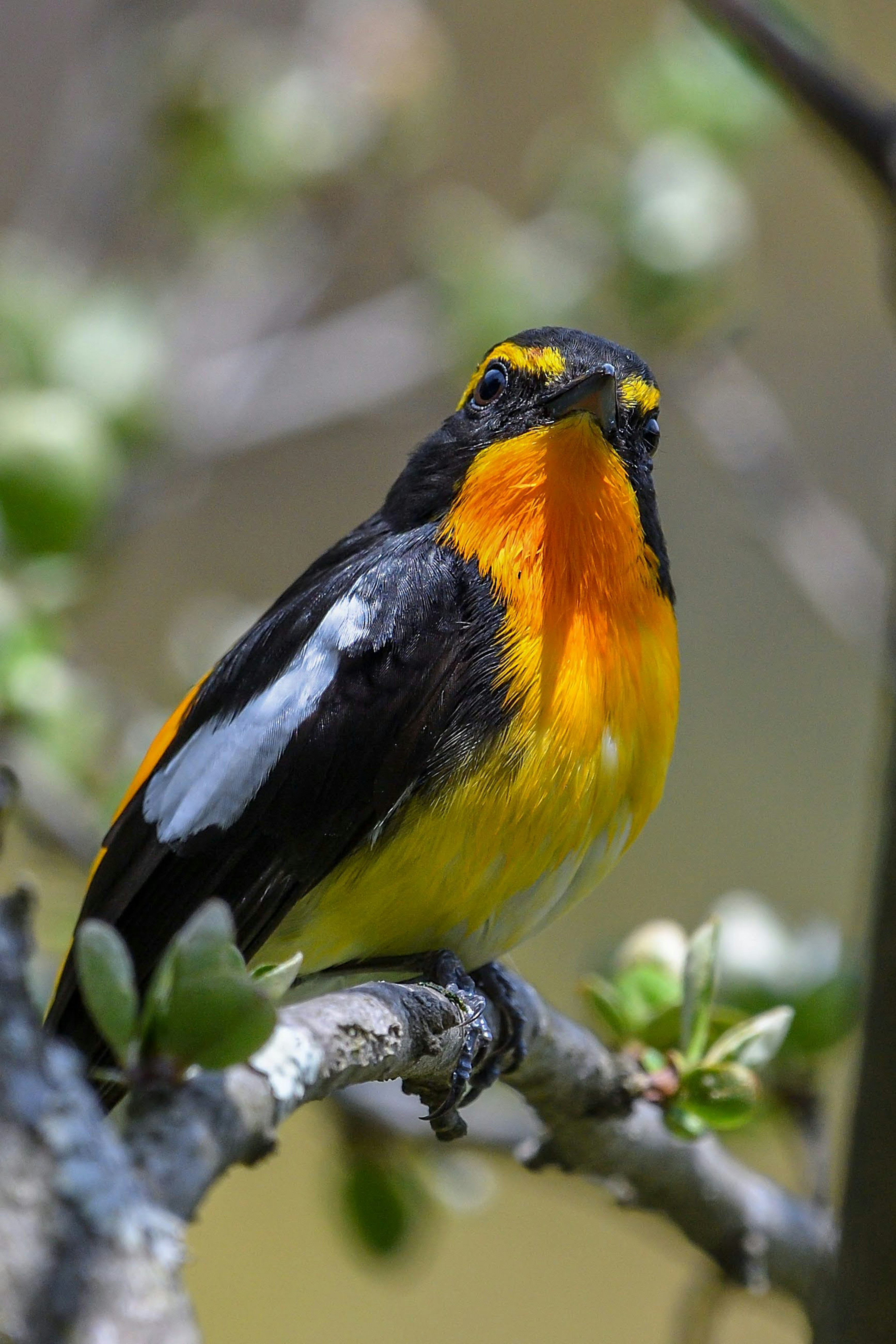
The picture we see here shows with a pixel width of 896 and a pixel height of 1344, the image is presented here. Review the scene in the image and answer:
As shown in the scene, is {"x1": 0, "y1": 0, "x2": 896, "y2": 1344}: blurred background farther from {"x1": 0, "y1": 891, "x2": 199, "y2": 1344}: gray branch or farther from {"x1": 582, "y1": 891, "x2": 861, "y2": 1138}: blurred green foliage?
{"x1": 0, "y1": 891, "x2": 199, "y2": 1344}: gray branch

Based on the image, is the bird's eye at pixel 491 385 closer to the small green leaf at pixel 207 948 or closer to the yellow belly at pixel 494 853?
the yellow belly at pixel 494 853

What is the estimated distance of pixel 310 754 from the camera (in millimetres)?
2117

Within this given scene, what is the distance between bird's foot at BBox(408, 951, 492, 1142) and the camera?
73.0 inches

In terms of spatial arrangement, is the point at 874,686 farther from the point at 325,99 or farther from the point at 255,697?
the point at 255,697

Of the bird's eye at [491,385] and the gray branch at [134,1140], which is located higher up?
the bird's eye at [491,385]

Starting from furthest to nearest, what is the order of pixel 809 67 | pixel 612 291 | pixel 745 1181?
pixel 612 291
pixel 745 1181
pixel 809 67

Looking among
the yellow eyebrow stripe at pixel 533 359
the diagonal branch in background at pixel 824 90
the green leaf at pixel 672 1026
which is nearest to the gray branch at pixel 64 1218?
the diagonal branch in background at pixel 824 90

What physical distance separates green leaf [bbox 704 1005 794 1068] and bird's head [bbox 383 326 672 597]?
89 cm

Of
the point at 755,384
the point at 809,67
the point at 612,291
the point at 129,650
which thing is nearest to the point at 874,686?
the point at 755,384

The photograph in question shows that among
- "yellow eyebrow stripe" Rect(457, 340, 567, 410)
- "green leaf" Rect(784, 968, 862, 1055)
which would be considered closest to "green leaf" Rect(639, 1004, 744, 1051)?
"green leaf" Rect(784, 968, 862, 1055)

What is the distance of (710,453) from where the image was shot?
4.67 meters

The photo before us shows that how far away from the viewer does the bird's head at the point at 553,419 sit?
7.64ft

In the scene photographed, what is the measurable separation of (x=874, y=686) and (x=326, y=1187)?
216 inches

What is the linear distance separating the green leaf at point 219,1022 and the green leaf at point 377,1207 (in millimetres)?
1852
